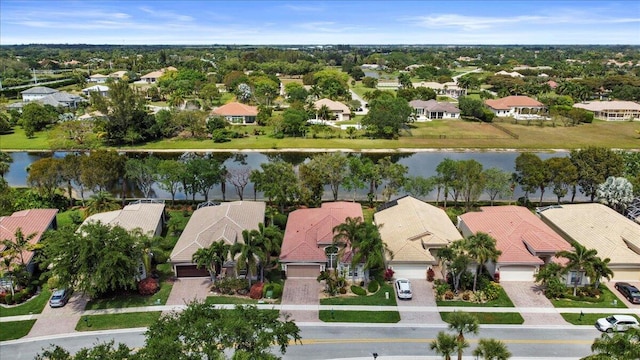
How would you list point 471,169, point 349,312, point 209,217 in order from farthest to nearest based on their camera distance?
point 471,169 < point 209,217 < point 349,312

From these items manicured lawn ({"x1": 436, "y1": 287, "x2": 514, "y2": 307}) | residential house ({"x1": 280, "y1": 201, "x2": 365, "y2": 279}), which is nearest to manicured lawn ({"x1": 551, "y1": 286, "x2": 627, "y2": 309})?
manicured lawn ({"x1": 436, "y1": 287, "x2": 514, "y2": 307})

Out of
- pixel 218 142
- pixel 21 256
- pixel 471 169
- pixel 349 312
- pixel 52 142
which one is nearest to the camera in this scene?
pixel 349 312

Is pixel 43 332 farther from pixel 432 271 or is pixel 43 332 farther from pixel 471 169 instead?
pixel 471 169

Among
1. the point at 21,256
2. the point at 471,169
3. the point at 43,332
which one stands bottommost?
the point at 43,332

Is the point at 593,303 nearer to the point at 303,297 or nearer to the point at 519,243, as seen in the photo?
the point at 519,243

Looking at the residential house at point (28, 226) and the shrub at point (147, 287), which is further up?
the residential house at point (28, 226)

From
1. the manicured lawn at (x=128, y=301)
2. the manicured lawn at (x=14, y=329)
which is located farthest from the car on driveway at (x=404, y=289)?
the manicured lawn at (x=14, y=329)

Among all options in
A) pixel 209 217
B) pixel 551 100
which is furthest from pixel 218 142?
pixel 551 100

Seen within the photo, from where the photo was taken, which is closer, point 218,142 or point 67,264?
point 67,264

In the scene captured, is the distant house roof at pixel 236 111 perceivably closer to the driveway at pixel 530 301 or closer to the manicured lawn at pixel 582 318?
the driveway at pixel 530 301
